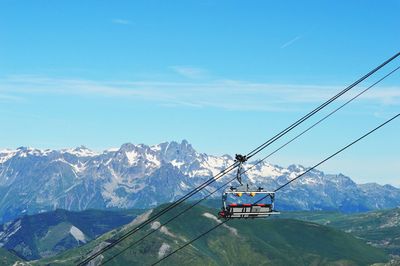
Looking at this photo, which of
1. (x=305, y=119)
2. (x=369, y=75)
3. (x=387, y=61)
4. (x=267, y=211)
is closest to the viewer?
(x=387, y=61)

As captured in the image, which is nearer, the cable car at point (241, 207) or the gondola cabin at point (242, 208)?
the cable car at point (241, 207)

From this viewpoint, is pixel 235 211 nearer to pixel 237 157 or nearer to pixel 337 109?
pixel 237 157

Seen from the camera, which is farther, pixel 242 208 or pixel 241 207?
pixel 242 208

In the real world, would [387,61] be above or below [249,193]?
above

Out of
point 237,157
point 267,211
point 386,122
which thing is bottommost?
point 267,211

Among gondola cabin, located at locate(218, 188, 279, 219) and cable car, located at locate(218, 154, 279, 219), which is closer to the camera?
cable car, located at locate(218, 154, 279, 219)

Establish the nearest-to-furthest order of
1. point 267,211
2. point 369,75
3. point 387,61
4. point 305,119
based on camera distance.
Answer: point 387,61 < point 369,75 < point 305,119 < point 267,211

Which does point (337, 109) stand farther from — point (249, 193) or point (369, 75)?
point (249, 193)

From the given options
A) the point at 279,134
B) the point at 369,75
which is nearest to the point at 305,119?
the point at 279,134

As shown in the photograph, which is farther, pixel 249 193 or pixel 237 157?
pixel 237 157
